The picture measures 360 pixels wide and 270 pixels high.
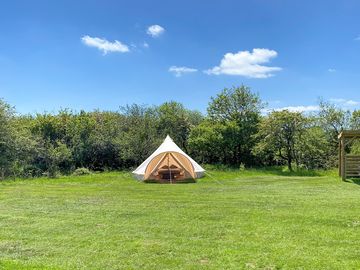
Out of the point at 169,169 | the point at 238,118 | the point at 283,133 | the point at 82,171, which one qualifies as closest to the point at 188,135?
the point at 238,118

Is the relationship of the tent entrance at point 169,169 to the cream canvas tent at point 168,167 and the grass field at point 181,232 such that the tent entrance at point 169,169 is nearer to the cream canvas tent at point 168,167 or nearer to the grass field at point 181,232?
the cream canvas tent at point 168,167

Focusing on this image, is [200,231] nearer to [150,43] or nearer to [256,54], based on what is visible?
[150,43]

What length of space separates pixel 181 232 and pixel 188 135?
19401mm

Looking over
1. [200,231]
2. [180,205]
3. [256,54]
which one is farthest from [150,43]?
[200,231]

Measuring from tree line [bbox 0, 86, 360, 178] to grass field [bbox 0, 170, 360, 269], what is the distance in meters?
12.1

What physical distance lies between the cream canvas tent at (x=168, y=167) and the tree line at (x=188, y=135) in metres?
6.84

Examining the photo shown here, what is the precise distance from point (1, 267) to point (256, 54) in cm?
1765

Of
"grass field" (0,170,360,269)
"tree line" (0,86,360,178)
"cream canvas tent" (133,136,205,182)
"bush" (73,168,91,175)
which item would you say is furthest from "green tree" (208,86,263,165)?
"grass field" (0,170,360,269)

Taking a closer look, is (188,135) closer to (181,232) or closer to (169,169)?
(169,169)

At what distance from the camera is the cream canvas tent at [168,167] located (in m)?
14.8

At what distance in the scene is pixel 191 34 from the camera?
53.3 feet

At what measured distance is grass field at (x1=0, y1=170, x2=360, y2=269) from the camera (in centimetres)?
413

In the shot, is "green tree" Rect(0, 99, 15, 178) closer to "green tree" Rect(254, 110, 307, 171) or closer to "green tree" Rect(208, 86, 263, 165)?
"green tree" Rect(208, 86, 263, 165)

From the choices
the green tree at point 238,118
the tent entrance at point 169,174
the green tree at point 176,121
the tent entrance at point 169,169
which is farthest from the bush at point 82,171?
the green tree at point 238,118
